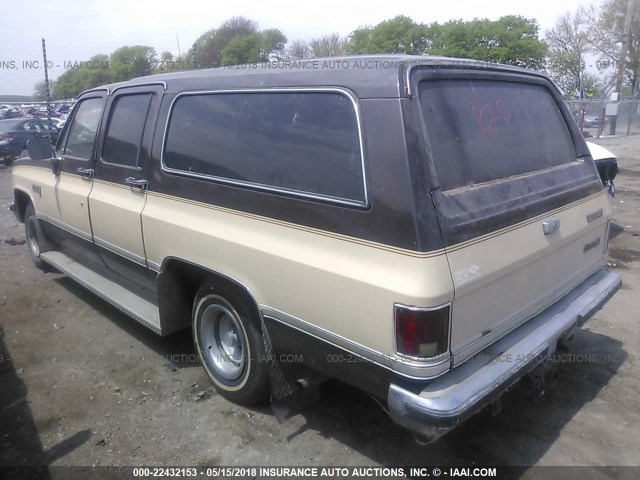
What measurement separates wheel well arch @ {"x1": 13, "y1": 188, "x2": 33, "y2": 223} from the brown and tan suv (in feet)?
7.90

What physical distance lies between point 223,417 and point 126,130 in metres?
2.29

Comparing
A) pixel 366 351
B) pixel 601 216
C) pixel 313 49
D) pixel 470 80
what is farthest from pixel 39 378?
pixel 313 49

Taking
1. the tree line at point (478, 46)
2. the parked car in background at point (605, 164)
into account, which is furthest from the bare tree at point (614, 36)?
Answer: the parked car in background at point (605, 164)

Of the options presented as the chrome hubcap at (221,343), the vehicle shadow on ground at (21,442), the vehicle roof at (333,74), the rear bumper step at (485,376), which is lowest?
the vehicle shadow on ground at (21,442)

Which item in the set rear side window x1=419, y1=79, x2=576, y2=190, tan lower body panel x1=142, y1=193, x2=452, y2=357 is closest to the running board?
tan lower body panel x1=142, y1=193, x2=452, y2=357

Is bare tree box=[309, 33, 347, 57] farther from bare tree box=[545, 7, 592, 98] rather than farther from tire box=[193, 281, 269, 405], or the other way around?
tire box=[193, 281, 269, 405]

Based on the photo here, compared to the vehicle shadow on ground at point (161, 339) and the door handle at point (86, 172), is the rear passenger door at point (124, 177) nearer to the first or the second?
the door handle at point (86, 172)

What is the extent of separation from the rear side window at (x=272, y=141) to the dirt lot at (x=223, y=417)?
1.52m

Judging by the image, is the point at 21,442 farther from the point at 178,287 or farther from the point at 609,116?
the point at 609,116

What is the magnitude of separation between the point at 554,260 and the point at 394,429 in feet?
4.56

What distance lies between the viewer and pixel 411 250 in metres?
2.21

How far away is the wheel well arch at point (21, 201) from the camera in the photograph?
5.82 meters

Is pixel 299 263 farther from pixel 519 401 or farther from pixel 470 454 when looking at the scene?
pixel 519 401

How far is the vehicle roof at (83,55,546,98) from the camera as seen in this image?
7.87 ft
